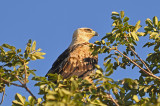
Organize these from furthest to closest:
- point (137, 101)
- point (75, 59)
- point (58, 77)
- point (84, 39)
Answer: point (84, 39) < point (75, 59) < point (58, 77) < point (137, 101)

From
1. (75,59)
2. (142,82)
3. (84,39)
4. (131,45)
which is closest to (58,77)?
(142,82)

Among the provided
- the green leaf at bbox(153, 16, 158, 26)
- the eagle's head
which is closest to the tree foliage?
the green leaf at bbox(153, 16, 158, 26)

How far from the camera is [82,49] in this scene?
9938 mm

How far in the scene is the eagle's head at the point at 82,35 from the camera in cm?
1125

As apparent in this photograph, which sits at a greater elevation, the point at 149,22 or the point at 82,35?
the point at 82,35

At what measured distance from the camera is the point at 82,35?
11.5 m

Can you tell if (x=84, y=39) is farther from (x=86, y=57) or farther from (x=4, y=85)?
(x=4, y=85)

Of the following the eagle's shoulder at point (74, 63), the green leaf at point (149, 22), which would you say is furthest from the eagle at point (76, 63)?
the green leaf at point (149, 22)

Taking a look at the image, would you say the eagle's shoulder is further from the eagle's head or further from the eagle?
the eagle's head

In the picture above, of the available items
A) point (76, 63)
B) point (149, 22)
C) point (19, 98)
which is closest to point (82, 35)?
point (76, 63)

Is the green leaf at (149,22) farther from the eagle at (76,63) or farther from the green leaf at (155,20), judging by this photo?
the eagle at (76,63)

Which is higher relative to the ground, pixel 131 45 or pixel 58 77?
pixel 131 45

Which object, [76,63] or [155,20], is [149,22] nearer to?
[155,20]

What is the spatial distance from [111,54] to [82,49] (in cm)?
289
